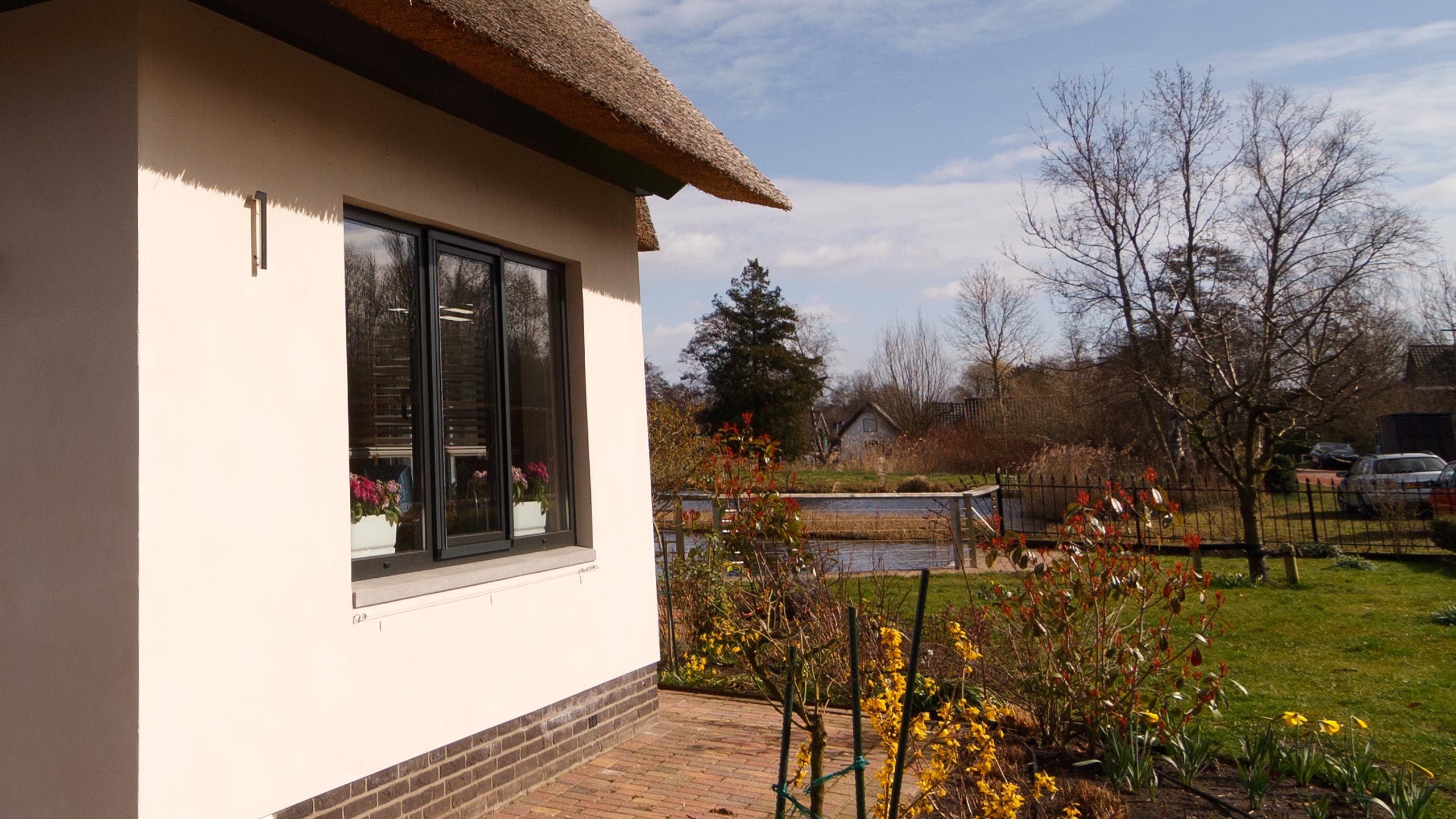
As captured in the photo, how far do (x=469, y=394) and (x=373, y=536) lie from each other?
913 mm

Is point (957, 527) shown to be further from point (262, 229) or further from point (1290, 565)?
point (262, 229)

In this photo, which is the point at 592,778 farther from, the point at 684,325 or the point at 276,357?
the point at 684,325

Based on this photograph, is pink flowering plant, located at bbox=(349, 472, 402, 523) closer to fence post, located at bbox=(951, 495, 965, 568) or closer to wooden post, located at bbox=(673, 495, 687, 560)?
wooden post, located at bbox=(673, 495, 687, 560)

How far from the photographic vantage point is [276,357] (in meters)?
3.62

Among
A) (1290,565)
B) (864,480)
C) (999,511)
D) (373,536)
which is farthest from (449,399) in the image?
(864,480)

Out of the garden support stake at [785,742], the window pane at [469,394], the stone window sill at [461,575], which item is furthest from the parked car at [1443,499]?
the window pane at [469,394]

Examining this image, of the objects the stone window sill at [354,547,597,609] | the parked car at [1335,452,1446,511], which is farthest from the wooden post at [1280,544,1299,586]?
the stone window sill at [354,547,597,609]

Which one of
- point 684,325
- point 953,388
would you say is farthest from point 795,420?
point 953,388

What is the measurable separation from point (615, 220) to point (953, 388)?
135ft

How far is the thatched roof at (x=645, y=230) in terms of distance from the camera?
264 inches

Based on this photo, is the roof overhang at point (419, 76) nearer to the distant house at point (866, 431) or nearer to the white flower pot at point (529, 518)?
the white flower pot at point (529, 518)

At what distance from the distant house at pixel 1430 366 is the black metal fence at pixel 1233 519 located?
24.6 meters

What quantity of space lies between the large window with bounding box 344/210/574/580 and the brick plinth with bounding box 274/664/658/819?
90cm

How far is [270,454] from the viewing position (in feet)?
11.7
